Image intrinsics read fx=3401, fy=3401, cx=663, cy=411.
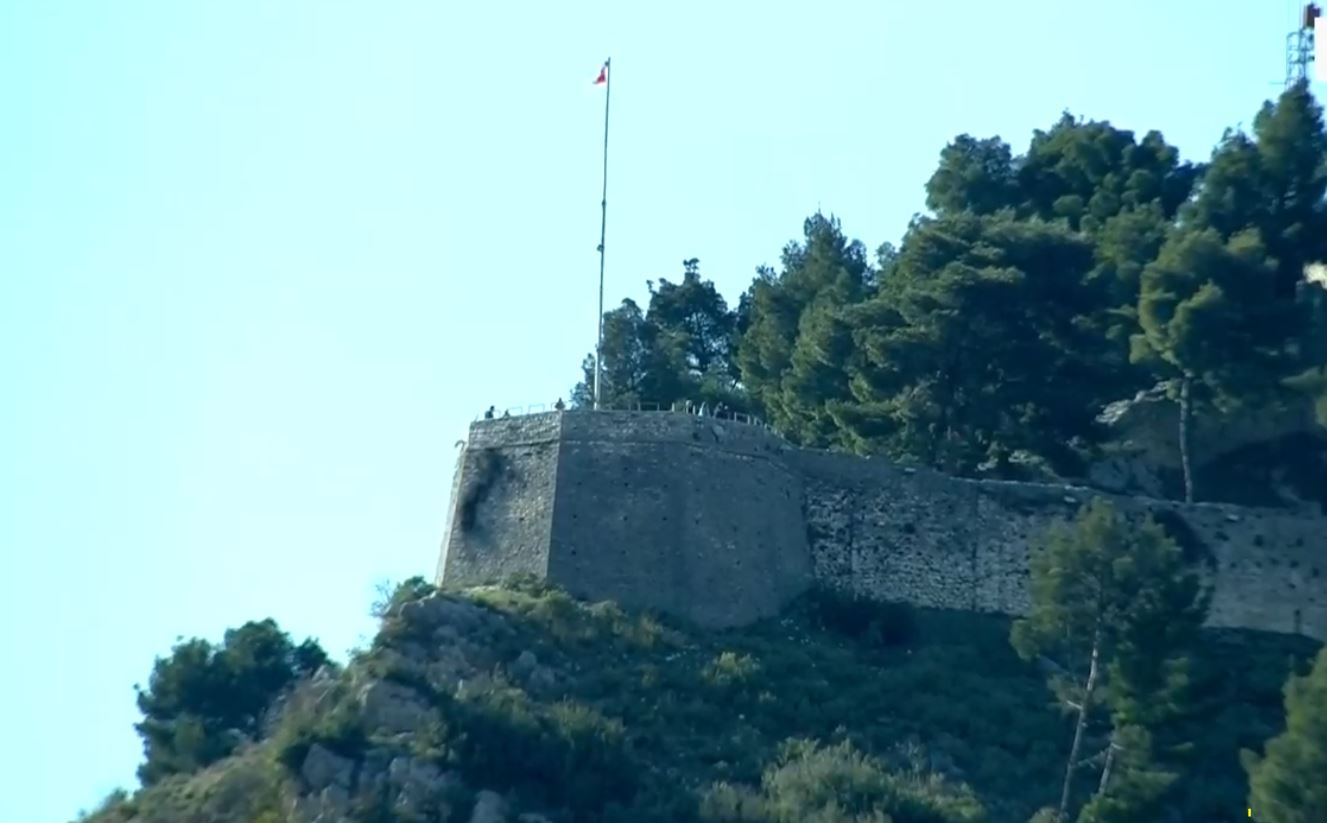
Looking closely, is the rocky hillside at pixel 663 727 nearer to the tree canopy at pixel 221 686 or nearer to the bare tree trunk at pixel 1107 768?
the bare tree trunk at pixel 1107 768

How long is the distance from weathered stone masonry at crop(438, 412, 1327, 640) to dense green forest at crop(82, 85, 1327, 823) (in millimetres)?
639

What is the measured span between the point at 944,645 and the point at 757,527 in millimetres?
3453

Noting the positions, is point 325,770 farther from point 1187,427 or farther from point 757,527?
point 1187,427

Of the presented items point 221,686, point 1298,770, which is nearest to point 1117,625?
point 1298,770

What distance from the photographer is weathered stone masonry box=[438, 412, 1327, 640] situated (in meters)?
52.6

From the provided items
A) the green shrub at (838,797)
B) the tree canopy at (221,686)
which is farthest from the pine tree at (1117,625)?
the tree canopy at (221,686)

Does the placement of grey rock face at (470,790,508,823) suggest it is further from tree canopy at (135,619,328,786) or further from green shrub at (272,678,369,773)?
tree canopy at (135,619,328,786)

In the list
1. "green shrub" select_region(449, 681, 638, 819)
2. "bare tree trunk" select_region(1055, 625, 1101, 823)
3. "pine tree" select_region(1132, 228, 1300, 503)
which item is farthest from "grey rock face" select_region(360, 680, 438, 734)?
"pine tree" select_region(1132, 228, 1300, 503)

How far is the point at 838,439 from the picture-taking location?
194ft

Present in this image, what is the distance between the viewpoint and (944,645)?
53000 mm

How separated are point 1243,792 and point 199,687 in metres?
20.1

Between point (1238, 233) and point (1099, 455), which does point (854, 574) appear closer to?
point (1099, 455)

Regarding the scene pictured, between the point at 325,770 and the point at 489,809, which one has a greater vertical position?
the point at 325,770

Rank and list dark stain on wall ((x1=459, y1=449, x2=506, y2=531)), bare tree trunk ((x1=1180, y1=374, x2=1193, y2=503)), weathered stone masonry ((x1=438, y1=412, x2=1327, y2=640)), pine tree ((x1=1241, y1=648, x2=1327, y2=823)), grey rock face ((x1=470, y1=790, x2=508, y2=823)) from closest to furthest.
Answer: pine tree ((x1=1241, y1=648, x2=1327, y2=823)) → grey rock face ((x1=470, y1=790, x2=508, y2=823)) → weathered stone masonry ((x1=438, y1=412, x2=1327, y2=640)) → dark stain on wall ((x1=459, y1=449, x2=506, y2=531)) → bare tree trunk ((x1=1180, y1=374, x2=1193, y2=503))
